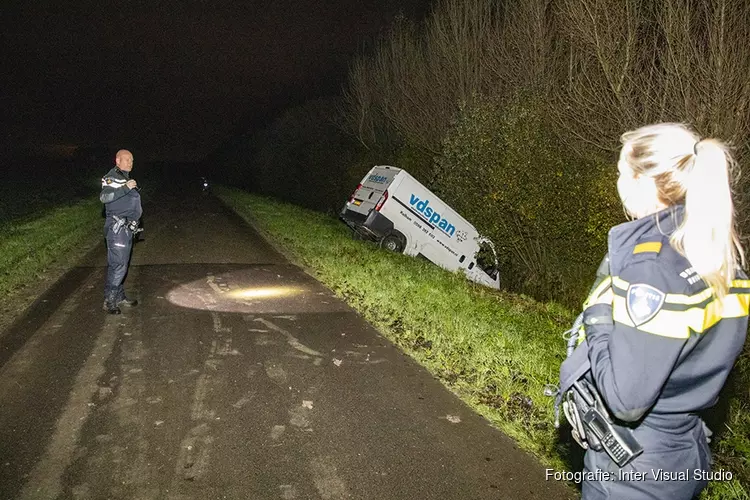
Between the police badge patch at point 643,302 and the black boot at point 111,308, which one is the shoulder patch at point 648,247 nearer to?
the police badge patch at point 643,302

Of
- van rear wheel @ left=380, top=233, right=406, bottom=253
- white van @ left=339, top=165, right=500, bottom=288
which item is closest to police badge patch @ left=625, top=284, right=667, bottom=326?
white van @ left=339, top=165, right=500, bottom=288

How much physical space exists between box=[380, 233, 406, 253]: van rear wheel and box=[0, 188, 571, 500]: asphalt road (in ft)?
19.9

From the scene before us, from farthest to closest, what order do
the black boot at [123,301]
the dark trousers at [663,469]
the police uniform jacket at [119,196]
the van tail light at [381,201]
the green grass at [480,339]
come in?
the van tail light at [381,201] → the black boot at [123,301] → the police uniform jacket at [119,196] → the green grass at [480,339] → the dark trousers at [663,469]

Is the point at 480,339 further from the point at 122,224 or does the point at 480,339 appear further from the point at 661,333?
the point at 122,224

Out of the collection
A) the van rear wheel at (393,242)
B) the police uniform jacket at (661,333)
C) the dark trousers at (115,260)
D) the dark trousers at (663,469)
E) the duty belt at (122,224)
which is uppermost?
the police uniform jacket at (661,333)

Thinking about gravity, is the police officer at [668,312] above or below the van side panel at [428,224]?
above

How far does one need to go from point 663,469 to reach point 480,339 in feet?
14.3

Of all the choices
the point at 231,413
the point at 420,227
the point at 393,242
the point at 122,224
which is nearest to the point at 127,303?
the point at 122,224

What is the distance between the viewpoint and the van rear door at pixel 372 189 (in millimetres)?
13648

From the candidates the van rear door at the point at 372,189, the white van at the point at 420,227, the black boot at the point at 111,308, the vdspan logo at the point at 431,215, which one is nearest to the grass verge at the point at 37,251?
the black boot at the point at 111,308

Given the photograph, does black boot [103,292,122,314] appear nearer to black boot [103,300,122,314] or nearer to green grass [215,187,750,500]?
black boot [103,300,122,314]

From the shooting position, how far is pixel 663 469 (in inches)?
66.3

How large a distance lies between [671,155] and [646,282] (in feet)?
1.49

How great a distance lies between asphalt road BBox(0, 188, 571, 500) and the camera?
10.9ft
